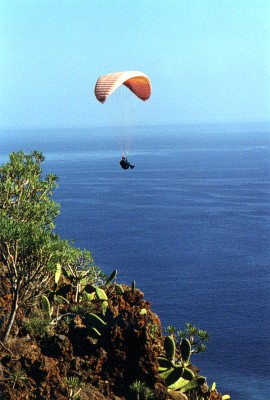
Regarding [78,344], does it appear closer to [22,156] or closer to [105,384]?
[105,384]

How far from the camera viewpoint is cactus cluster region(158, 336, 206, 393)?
3497cm

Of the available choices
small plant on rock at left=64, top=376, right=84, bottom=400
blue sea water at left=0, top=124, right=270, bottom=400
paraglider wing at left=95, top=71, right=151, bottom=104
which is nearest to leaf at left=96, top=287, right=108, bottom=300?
small plant on rock at left=64, top=376, right=84, bottom=400

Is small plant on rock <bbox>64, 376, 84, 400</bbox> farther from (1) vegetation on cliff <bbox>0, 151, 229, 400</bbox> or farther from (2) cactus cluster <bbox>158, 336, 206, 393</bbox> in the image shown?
(2) cactus cluster <bbox>158, 336, 206, 393</bbox>

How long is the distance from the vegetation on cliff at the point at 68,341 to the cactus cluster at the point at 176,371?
57 millimetres

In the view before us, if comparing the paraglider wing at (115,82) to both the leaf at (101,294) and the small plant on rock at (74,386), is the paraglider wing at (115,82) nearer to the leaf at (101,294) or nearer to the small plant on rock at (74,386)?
the leaf at (101,294)

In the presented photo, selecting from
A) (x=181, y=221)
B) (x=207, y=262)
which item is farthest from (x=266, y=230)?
(x=207, y=262)

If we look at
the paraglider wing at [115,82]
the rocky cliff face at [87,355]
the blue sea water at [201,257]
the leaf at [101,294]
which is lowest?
the rocky cliff face at [87,355]

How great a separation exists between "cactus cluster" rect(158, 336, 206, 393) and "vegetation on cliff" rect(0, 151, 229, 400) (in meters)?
0.06

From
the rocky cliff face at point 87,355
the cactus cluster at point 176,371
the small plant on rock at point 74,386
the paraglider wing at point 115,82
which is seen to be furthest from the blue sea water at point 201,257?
the small plant on rock at point 74,386

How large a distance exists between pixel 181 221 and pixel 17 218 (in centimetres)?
11585

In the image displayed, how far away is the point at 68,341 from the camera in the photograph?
111 feet

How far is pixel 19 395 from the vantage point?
3016 centimetres

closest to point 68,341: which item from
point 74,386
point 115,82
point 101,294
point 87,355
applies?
point 87,355

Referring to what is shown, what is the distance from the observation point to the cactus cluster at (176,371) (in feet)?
115
